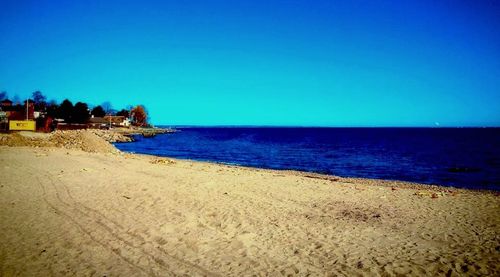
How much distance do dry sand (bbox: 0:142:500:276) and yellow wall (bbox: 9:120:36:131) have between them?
40.8 meters

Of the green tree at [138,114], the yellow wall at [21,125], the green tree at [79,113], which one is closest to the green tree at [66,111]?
the green tree at [79,113]

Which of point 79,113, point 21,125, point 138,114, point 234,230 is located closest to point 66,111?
point 79,113

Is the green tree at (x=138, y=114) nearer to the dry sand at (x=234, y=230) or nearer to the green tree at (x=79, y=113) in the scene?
the green tree at (x=79, y=113)

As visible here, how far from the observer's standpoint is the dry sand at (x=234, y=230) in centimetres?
635

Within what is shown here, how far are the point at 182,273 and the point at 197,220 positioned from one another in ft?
10.5

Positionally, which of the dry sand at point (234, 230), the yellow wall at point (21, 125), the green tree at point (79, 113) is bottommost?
the dry sand at point (234, 230)

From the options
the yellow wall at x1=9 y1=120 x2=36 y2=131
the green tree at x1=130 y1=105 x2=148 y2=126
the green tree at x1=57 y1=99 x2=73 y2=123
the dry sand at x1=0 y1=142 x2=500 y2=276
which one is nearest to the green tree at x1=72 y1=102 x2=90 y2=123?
the green tree at x1=57 y1=99 x2=73 y2=123

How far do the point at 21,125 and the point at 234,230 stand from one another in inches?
2071

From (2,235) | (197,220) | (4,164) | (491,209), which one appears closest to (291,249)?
(197,220)

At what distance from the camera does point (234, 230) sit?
8.47 meters

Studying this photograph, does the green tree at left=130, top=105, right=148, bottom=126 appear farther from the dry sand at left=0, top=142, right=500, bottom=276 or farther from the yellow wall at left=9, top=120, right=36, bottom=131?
the dry sand at left=0, top=142, right=500, bottom=276

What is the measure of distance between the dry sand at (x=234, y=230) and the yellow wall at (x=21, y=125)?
40760 mm

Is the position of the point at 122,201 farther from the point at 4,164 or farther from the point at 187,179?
the point at 4,164

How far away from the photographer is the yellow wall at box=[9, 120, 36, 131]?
4584 cm
